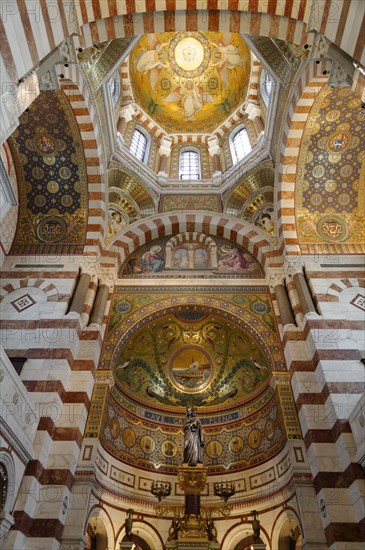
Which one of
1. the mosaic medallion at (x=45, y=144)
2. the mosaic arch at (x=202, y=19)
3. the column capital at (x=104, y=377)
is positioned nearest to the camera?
the mosaic arch at (x=202, y=19)

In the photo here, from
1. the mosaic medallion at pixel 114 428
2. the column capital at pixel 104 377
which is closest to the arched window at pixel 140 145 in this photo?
the column capital at pixel 104 377

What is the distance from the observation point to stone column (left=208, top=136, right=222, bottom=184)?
1442 centimetres

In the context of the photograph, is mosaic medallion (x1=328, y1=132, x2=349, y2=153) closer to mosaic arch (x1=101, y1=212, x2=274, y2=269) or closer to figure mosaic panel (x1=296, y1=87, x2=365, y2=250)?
figure mosaic panel (x1=296, y1=87, x2=365, y2=250)

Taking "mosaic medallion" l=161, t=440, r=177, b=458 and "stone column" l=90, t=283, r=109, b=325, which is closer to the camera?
"stone column" l=90, t=283, r=109, b=325

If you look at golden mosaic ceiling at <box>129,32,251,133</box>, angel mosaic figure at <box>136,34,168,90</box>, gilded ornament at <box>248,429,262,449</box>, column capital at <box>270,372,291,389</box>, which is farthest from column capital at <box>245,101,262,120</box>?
gilded ornament at <box>248,429,262,449</box>

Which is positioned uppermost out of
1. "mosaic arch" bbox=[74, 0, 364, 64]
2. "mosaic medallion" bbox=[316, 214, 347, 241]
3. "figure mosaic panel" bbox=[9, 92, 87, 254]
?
"figure mosaic panel" bbox=[9, 92, 87, 254]

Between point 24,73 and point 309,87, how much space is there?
721 centimetres

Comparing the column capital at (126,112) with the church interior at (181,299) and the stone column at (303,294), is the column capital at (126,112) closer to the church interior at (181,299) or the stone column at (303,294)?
the church interior at (181,299)

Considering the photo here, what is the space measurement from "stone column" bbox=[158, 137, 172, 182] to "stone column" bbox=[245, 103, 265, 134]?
10.5ft

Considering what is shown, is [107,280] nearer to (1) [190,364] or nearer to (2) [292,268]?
(1) [190,364]

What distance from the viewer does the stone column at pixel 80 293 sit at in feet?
31.8

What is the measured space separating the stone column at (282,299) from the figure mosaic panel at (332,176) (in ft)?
4.08

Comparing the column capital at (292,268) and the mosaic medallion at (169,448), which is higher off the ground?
the column capital at (292,268)

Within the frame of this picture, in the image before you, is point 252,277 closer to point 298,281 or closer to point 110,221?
point 298,281
